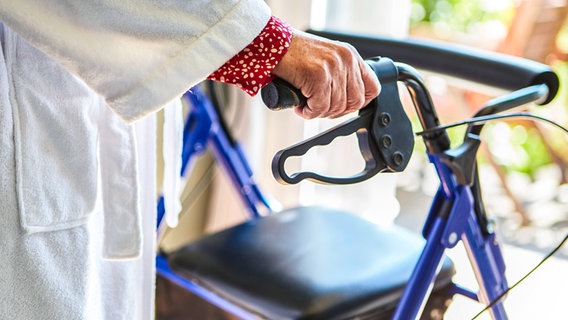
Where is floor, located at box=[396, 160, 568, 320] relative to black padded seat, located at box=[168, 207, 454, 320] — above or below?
below

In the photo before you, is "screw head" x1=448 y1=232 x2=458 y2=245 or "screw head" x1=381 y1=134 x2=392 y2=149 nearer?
"screw head" x1=381 y1=134 x2=392 y2=149

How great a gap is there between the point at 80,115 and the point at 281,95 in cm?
24

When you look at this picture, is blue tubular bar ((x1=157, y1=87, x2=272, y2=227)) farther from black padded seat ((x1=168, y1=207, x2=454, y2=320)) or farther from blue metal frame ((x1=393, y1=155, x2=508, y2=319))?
blue metal frame ((x1=393, y1=155, x2=508, y2=319))

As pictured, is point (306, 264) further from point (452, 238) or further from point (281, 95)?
point (281, 95)

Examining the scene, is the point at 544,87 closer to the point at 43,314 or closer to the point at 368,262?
the point at 368,262

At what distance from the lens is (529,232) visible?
2686 millimetres

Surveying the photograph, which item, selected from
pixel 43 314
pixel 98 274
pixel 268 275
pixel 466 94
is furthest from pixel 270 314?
pixel 466 94

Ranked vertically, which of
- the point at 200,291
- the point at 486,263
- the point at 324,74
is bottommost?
the point at 200,291

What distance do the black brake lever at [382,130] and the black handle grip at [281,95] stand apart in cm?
6

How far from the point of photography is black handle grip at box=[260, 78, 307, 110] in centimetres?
75

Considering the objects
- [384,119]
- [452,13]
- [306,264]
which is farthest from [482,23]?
[384,119]

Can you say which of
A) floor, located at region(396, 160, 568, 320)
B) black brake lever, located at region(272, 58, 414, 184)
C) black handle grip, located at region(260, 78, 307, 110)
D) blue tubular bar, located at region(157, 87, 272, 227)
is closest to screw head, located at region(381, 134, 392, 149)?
black brake lever, located at region(272, 58, 414, 184)

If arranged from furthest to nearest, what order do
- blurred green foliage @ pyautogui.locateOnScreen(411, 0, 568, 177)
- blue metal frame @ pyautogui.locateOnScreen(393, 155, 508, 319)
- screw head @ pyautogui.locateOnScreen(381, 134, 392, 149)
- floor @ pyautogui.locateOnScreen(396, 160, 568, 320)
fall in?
blurred green foliage @ pyautogui.locateOnScreen(411, 0, 568, 177), floor @ pyautogui.locateOnScreen(396, 160, 568, 320), blue metal frame @ pyautogui.locateOnScreen(393, 155, 508, 319), screw head @ pyautogui.locateOnScreen(381, 134, 392, 149)

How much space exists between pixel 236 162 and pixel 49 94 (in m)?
0.81
